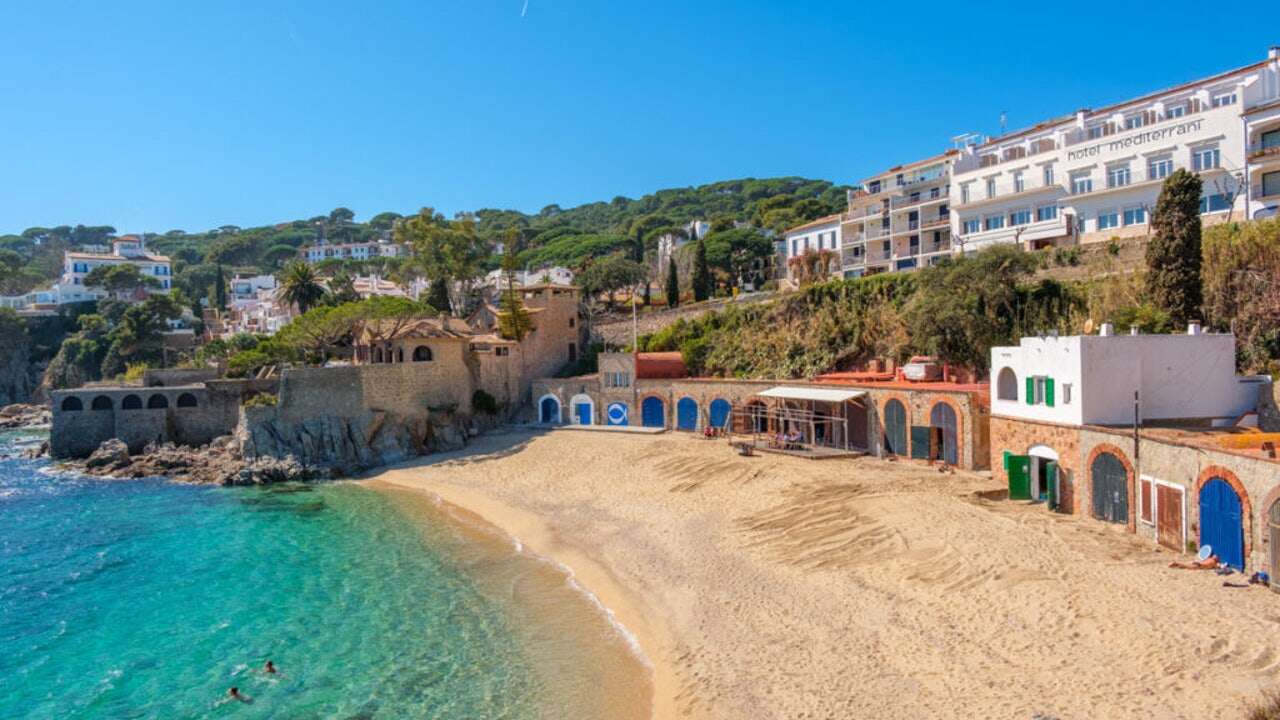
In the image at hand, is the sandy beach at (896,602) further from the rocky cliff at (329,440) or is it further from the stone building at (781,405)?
the rocky cliff at (329,440)

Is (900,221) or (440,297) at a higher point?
(900,221)

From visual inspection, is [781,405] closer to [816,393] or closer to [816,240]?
[816,393]

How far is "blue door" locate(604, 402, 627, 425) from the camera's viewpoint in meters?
36.8

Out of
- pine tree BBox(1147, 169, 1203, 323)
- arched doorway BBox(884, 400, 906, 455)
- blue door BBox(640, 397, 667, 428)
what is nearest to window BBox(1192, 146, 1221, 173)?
pine tree BBox(1147, 169, 1203, 323)

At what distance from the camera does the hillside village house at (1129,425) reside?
51.1 feet

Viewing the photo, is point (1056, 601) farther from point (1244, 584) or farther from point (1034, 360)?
point (1034, 360)

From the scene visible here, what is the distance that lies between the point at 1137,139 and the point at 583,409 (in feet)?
90.7

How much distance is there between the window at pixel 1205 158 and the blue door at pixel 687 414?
74.3 feet

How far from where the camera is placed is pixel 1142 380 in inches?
780

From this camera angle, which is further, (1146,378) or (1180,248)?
(1180,248)

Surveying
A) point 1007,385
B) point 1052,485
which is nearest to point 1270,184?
point 1007,385

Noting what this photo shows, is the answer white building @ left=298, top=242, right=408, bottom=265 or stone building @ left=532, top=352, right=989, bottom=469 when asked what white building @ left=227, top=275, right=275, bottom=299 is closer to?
white building @ left=298, top=242, right=408, bottom=265

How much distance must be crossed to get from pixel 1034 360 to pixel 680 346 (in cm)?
2228

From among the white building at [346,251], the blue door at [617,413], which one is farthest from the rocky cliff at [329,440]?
the white building at [346,251]
